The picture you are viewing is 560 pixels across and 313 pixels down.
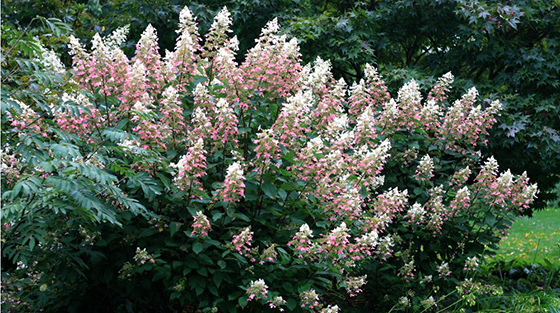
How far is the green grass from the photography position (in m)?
9.99

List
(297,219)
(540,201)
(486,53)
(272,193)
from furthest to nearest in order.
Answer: (540,201) → (486,53) → (297,219) → (272,193)

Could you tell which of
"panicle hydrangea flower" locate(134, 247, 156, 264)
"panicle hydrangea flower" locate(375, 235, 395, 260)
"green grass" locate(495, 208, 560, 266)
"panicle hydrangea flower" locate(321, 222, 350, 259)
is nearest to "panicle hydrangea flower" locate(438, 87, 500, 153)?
"panicle hydrangea flower" locate(375, 235, 395, 260)

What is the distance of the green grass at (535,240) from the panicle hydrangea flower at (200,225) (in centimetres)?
567

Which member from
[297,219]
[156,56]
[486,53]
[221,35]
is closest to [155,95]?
[156,56]

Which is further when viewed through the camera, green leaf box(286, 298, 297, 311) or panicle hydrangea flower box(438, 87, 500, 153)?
panicle hydrangea flower box(438, 87, 500, 153)

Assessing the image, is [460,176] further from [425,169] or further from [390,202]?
[390,202]

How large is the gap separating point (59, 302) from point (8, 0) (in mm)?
6175

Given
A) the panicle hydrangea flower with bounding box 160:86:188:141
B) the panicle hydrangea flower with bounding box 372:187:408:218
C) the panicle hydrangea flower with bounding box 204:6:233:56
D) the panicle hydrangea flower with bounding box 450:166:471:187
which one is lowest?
the panicle hydrangea flower with bounding box 372:187:408:218

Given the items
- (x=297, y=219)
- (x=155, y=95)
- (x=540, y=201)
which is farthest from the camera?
(x=540, y=201)

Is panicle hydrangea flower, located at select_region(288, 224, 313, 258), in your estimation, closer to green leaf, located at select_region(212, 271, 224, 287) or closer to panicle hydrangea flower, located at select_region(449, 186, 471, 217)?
green leaf, located at select_region(212, 271, 224, 287)

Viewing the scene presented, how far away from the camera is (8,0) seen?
8.86 metres

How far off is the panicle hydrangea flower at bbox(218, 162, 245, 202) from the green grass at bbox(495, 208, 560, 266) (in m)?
5.59

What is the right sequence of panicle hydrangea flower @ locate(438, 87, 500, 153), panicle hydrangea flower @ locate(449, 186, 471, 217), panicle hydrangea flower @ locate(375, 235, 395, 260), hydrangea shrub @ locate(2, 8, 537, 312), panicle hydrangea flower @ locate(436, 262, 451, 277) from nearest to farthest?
hydrangea shrub @ locate(2, 8, 537, 312), panicle hydrangea flower @ locate(375, 235, 395, 260), panicle hydrangea flower @ locate(449, 186, 471, 217), panicle hydrangea flower @ locate(436, 262, 451, 277), panicle hydrangea flower @ locate(438, 87, 500, 153)

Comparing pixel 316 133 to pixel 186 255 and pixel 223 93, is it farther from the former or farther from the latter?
pixel 186 255
